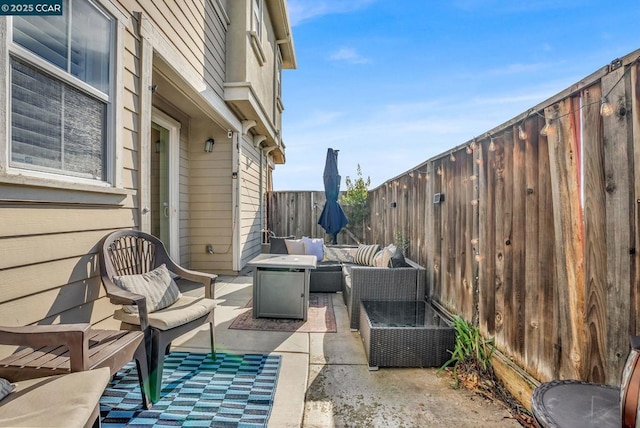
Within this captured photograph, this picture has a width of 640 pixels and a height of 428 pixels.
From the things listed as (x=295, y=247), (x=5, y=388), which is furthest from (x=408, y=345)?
(x=295, y=247)

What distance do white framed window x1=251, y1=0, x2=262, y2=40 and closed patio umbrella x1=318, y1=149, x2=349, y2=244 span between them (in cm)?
A: 279

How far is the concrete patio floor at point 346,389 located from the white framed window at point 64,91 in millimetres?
1780

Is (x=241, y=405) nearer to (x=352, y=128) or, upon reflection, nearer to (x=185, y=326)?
(x=185, y=326)

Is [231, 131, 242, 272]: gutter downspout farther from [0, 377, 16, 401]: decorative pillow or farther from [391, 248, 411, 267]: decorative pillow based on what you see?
[0, 377, 16, 401]: decorative pillow

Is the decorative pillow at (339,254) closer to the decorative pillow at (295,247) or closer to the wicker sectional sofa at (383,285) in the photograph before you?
the decorative pillow at (295,247)

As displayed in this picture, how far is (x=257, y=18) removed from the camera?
5801 mm

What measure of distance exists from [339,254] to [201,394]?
3902 millimetres

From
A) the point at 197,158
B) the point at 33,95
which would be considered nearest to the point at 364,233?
the point at 197,158

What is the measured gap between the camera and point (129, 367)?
2.41m

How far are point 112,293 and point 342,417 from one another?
1.59m

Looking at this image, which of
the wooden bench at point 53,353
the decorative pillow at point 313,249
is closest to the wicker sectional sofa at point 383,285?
the decorative pillow at point 313,249

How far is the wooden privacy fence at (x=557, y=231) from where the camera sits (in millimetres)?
1307

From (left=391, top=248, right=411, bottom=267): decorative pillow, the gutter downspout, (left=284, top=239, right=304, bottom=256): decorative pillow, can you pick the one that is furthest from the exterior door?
(left=391, top=248, right=411, bottom=267): decorative pillow

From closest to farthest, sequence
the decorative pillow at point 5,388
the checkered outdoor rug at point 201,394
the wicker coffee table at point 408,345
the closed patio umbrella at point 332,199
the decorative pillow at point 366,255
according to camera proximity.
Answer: the decorative pillow at point 5,388
the checkered outdoor rug at point 201,394
the wicker coffee table at point 408,345
the decorative pillow at point 366,255
the closed patio umbrella at point 332,199
